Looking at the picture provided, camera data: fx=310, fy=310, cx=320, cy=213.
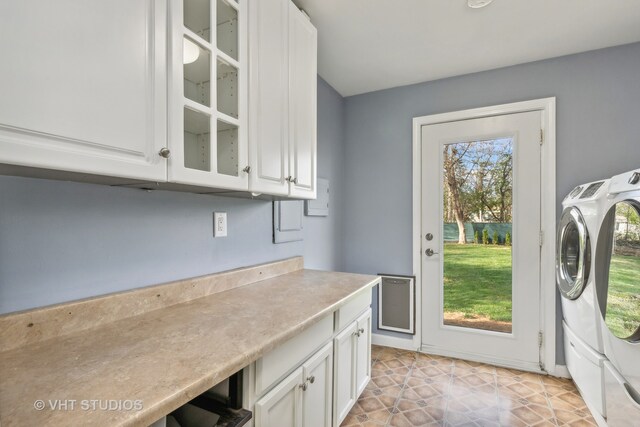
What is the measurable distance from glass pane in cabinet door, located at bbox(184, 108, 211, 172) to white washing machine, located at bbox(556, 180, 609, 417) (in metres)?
1.89

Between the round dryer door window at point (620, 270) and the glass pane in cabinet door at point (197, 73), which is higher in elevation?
the glass pane in cabinet door at point (197, 73)

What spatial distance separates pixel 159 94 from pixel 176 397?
83 cm

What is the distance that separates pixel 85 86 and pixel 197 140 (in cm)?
38

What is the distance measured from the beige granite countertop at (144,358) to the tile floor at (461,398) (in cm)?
110

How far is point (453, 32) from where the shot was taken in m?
2.04

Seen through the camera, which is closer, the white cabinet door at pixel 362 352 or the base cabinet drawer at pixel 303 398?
the base cabinet drawer at pixel 303 398

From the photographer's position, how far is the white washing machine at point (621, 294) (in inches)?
50.4

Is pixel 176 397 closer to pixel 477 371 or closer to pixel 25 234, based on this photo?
pixel 25 234

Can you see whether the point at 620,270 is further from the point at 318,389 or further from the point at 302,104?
the point at 302,104

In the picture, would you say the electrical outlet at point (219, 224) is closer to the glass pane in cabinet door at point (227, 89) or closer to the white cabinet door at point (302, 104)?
the white cabinet door at point (302, 104)

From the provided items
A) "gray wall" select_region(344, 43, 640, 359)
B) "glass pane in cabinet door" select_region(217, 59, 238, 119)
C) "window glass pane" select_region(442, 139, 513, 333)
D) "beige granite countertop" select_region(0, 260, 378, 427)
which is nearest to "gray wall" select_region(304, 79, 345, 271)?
"gray wall" select_region(344, 43, 640, 359)

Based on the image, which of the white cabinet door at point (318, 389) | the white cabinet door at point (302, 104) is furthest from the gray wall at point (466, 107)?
the white cabinet door at point (318, 389)

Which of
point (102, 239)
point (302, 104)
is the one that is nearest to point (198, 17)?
point (302, 104)

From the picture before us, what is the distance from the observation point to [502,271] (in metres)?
2.52
